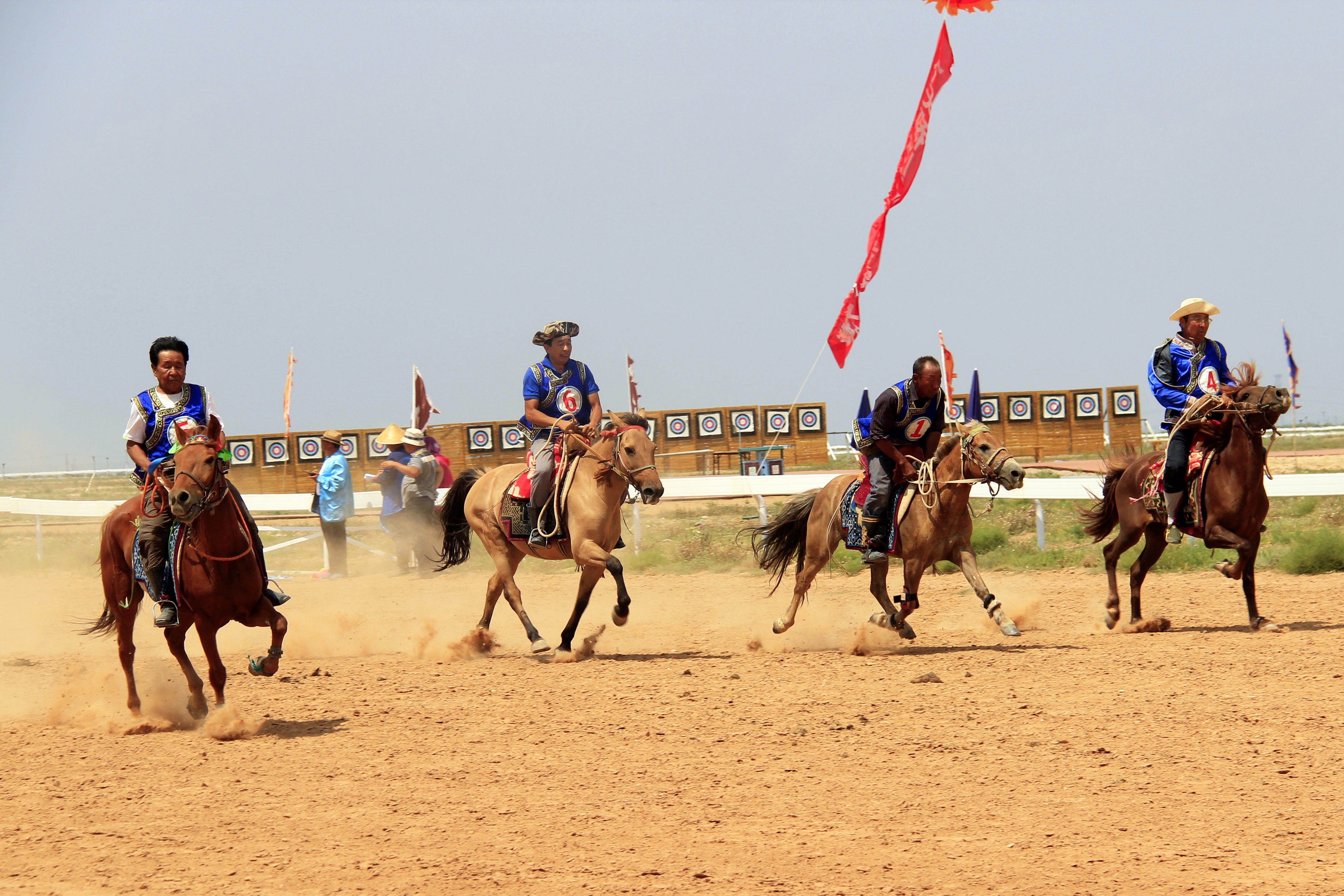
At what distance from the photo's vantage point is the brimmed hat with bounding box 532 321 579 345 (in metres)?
10.4

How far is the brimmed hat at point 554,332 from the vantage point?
10414mm

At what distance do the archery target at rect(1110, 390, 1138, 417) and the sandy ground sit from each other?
29.5m

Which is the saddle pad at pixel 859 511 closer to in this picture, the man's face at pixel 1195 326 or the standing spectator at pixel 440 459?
the man's face at pixel 1195 326

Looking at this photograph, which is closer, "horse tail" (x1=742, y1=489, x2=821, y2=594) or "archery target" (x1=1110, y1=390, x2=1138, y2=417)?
"horse tail" (x1=742, y1=489, x2=821, y2=594)

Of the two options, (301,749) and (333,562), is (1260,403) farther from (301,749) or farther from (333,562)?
(333,562)

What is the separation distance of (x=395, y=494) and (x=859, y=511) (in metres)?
8.95

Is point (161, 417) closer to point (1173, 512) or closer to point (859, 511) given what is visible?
point (859, 511)

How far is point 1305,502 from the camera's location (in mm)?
18641

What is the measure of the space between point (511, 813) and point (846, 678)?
355 cm

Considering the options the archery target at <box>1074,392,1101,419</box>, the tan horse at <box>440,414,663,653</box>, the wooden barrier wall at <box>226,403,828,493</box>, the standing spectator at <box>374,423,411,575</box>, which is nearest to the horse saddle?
the tan horse at <box>440,414,663,653</box>

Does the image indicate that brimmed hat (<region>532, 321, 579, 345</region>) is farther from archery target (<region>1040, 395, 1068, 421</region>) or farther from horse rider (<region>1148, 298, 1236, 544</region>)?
archery target (<region>1040, 395, 1068, 421</region>)

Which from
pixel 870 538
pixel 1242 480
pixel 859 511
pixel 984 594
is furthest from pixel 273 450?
pixel 1242 480

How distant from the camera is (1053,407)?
38.7m

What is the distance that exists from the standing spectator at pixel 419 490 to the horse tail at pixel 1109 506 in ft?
29.6
